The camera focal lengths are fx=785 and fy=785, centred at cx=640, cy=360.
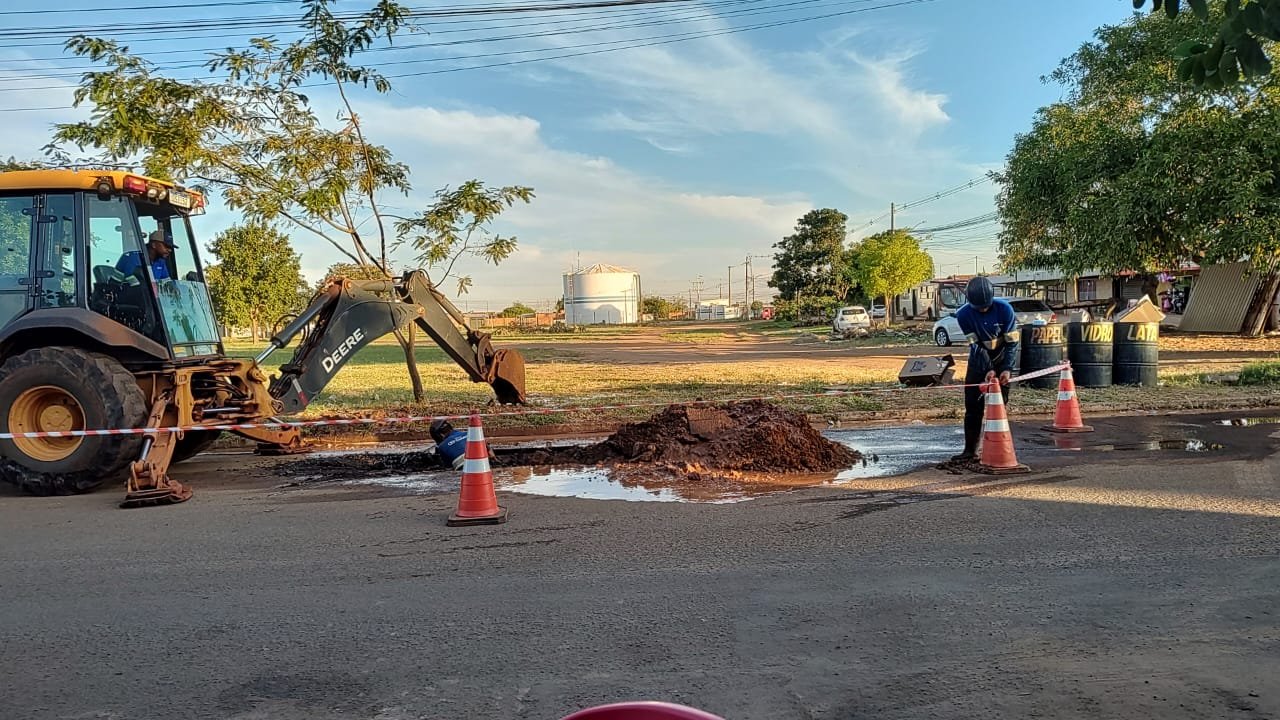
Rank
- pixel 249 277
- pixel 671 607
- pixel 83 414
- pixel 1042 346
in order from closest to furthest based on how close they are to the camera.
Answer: pixel 671 607, pixel 83 414, pixel 1042 346, pixel 249 277

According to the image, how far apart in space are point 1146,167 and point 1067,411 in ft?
48.1

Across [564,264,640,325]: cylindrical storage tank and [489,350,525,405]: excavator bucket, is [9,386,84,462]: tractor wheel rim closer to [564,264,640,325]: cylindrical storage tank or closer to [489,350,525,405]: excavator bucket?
[489,350,525,405]: excavator bucket

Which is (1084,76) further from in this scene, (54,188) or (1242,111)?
(54,188)

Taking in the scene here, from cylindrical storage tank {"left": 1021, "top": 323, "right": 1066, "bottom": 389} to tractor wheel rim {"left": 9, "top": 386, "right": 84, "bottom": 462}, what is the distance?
13.5 meters

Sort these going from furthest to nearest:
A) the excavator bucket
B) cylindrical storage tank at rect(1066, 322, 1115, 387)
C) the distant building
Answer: the distant building
cylindrical storage tank at rect(1066, 322, 1115, 387)
the excavator bucket

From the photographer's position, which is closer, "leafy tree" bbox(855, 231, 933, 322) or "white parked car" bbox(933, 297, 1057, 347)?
"white parked car" bbox(933, 297, 1057, 347)

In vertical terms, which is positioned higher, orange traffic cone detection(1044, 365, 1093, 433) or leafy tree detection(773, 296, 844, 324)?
leafy tree detection(773, 296, 844, 324)

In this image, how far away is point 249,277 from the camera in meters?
46.5

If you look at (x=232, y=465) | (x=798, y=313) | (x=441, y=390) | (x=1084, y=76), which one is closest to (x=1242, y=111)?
(x=1084, y=76)

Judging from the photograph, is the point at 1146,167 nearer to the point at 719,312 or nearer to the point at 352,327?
the point at 352,327

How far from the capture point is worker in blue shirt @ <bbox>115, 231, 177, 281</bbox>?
26.4 ft

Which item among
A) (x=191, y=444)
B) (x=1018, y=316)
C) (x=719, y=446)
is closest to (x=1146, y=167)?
(x=1018, y=316)

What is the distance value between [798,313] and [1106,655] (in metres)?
60.3

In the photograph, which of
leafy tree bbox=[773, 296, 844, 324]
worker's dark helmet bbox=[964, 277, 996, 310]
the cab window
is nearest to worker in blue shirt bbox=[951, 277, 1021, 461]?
worker's dark helmet bbox=[964, 277, 996, 310]
